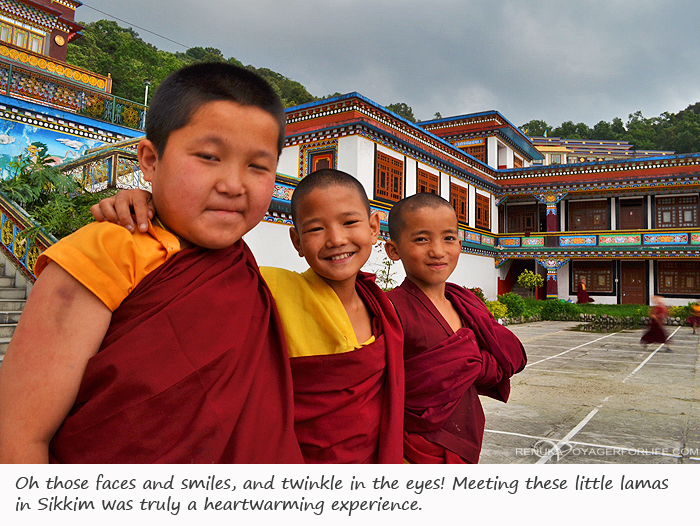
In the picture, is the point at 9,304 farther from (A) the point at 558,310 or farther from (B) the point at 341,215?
(A) the point at 558,310

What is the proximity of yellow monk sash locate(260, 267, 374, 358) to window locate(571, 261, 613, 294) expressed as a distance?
20.7 m

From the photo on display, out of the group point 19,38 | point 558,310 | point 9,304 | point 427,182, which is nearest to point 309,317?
point 9,304

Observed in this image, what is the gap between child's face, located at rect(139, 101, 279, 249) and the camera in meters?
0.89

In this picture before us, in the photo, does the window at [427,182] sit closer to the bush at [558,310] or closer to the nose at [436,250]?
the bush at [558,310]

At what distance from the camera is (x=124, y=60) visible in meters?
23.9

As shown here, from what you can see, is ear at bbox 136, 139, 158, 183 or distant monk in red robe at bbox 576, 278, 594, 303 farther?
distant monk in red robe at bbox 576, 278, 594, 303

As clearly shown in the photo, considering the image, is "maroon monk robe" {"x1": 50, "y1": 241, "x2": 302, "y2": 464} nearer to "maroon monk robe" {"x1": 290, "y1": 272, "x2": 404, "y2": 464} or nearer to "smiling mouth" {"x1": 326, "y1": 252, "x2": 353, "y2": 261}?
"maroon monk robe" {"x1": 290, "y1": 272, "x2": 404, "y2": 464}

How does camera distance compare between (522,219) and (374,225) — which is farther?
(522,219)

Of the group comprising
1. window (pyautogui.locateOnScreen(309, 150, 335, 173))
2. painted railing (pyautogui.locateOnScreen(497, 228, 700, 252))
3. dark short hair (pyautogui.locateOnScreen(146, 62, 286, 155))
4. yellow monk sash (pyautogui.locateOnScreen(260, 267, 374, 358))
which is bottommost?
yellow monk sash (pyautogui.locateOnScreen(260, 267, 374, 358))

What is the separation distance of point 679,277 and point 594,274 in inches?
118

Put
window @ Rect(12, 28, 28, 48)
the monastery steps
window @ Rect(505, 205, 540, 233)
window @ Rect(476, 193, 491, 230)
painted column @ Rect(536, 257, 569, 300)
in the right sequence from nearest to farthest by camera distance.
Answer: the monastery steps < window @ Rect(12, 28, 28, 48) < window @ Rect(476, 193, 491, 230) < painted column @ Rect(536, 257, 569, 300) < window @ Rect(505, 205, 540, 233)

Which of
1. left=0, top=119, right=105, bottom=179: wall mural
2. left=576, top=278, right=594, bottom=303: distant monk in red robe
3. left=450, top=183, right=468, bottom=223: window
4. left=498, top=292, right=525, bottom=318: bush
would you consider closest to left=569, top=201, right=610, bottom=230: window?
left=576, top=278, right=594, bottom=303: distant monk in red robe

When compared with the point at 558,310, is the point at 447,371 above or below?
above
